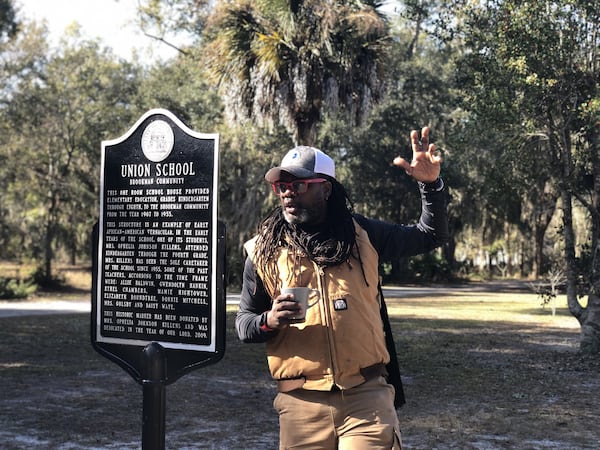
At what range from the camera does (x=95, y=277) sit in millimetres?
4496

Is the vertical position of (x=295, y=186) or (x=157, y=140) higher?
(x=157, y=140)

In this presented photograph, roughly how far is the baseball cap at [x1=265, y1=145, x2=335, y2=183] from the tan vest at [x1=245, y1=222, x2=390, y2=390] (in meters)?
0.31

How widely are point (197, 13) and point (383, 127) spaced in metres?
8.42

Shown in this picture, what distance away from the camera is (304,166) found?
3.40m

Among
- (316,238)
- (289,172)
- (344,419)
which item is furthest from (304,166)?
(344,419)

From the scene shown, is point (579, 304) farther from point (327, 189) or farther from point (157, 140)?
point (327, 189)

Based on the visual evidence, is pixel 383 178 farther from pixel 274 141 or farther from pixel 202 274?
pixel 202 274

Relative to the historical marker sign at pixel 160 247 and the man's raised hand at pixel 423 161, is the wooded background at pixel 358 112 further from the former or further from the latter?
the man's raised hand at pixel 423 161

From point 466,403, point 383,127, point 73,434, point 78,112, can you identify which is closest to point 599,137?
point 466,403

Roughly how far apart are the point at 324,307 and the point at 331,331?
3.7 inches

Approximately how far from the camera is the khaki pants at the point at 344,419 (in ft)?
10.5

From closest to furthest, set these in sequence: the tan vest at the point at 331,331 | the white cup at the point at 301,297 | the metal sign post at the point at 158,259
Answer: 1. the white cup at the point at 301,297
2. the tan vest at the point at 331,331
3. the metal sign post at the point at 158,259

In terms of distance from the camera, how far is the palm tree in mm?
17250

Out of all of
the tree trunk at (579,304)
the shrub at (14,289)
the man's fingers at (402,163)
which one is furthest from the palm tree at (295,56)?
the man's fingers at (402,163)
